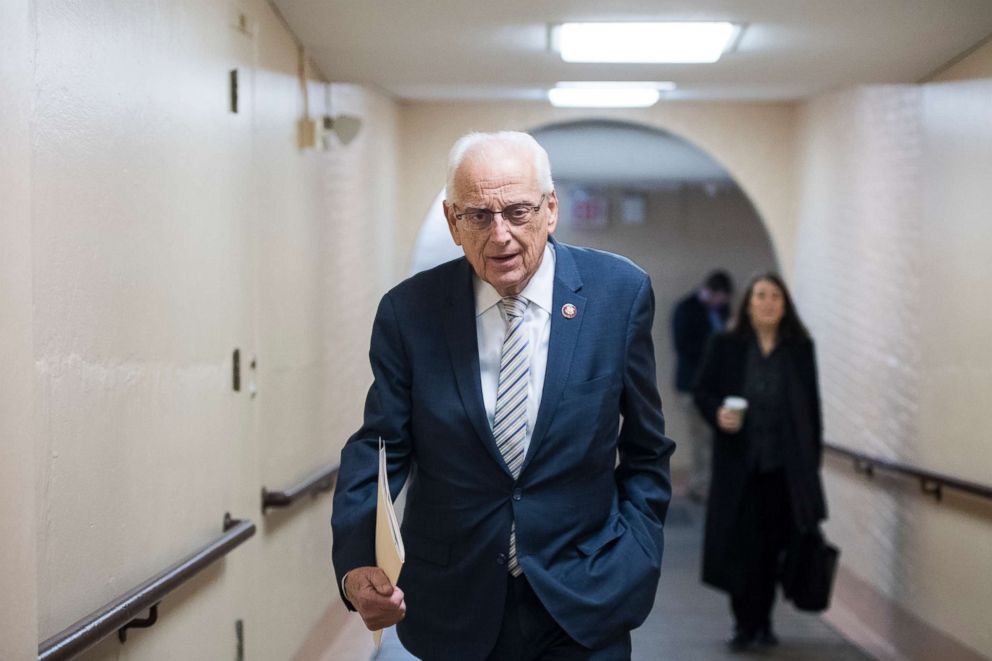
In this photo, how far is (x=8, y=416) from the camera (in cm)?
199

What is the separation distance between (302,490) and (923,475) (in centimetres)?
236

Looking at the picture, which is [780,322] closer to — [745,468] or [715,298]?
[745,468]

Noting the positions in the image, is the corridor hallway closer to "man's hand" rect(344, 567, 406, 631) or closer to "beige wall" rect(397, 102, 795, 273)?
"beige wall" rect(397, 102, 795, 273)

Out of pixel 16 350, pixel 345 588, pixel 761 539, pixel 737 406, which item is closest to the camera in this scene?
pixel 16 350

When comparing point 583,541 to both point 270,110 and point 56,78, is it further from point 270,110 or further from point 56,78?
point 270,110

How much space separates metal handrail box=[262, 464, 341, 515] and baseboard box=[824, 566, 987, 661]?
2363 millimetres

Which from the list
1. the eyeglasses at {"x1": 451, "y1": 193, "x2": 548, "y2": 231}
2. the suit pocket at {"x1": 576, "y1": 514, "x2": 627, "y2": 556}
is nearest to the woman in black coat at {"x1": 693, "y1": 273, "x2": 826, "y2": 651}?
the suit pocket at {"x1": 576, "y1": 514, "x2": 627, "y2": 556}

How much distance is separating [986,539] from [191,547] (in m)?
2.75

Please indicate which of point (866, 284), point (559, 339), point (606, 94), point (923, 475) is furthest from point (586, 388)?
point (606, 94)

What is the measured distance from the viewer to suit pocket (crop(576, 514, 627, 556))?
2361 mm

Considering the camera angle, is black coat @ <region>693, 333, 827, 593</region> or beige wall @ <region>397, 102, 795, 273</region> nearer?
black coat @ <region>693, 333, 827, 593</region>

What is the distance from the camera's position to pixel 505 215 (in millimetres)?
2262

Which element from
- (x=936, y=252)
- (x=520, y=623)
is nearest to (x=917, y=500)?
(x=936, y=252)

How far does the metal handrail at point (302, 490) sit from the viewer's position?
4.18 m
